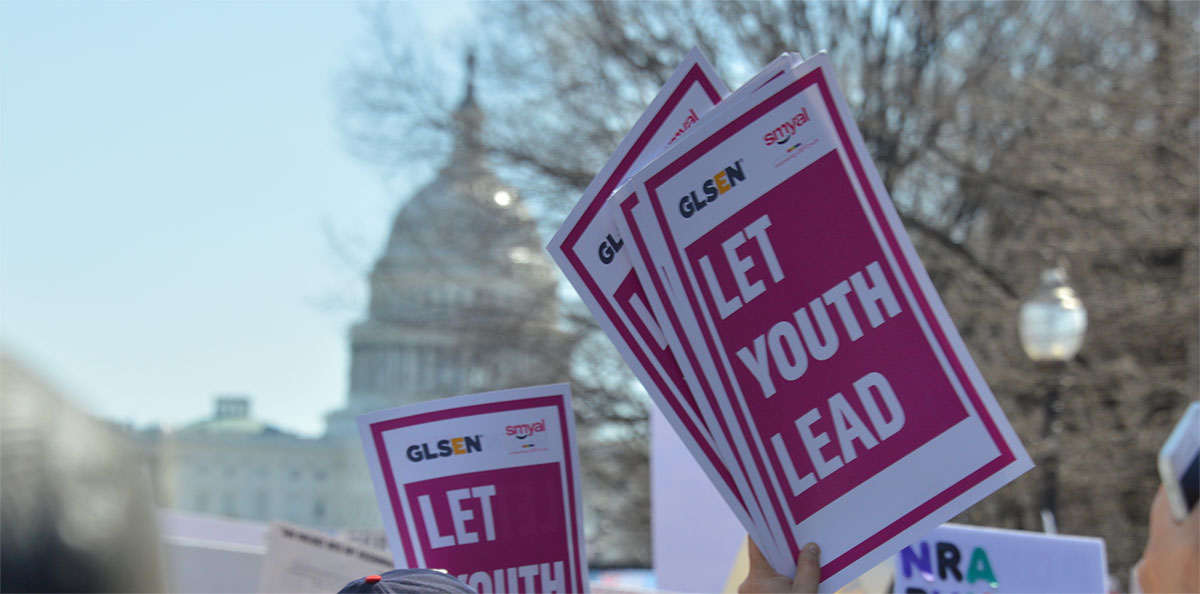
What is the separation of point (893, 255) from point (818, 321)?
0.16 metres

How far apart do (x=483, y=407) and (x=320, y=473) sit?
1850 inches

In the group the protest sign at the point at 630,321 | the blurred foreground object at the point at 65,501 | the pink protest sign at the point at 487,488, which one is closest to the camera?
the blurred foreground object at the point at 65,501

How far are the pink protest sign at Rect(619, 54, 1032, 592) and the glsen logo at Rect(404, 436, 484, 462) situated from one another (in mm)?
1094

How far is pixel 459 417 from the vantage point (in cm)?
323

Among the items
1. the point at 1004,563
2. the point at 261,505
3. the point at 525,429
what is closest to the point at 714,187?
the point at 525,429

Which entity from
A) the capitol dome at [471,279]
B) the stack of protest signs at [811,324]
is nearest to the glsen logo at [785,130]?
the stack of protest signs at [811,324]

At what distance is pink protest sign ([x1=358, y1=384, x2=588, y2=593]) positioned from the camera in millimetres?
3113

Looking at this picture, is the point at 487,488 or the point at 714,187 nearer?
the point at 714,187

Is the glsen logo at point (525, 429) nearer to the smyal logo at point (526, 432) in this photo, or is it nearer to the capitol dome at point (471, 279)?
the smyal logo at point (526, 432)

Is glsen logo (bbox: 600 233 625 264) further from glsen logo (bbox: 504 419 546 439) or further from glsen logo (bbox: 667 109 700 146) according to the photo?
glsen logo (bbox: 504 419 546 439)

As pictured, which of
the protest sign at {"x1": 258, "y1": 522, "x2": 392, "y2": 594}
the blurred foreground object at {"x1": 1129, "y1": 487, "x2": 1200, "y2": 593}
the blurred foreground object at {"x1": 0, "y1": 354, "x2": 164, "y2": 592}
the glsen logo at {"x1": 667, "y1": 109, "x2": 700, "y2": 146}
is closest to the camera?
the blurred foreground object at {"x1": 0, "y1": 354, "x2": 164, "y2": 592}

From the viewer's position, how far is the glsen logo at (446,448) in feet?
10.5

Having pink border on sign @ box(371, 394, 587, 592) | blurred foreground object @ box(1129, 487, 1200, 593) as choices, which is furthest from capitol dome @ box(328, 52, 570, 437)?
blurred foreground object @ box(1129, 487, 1200, 593)

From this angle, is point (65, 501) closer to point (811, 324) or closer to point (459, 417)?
point (811, 324)
